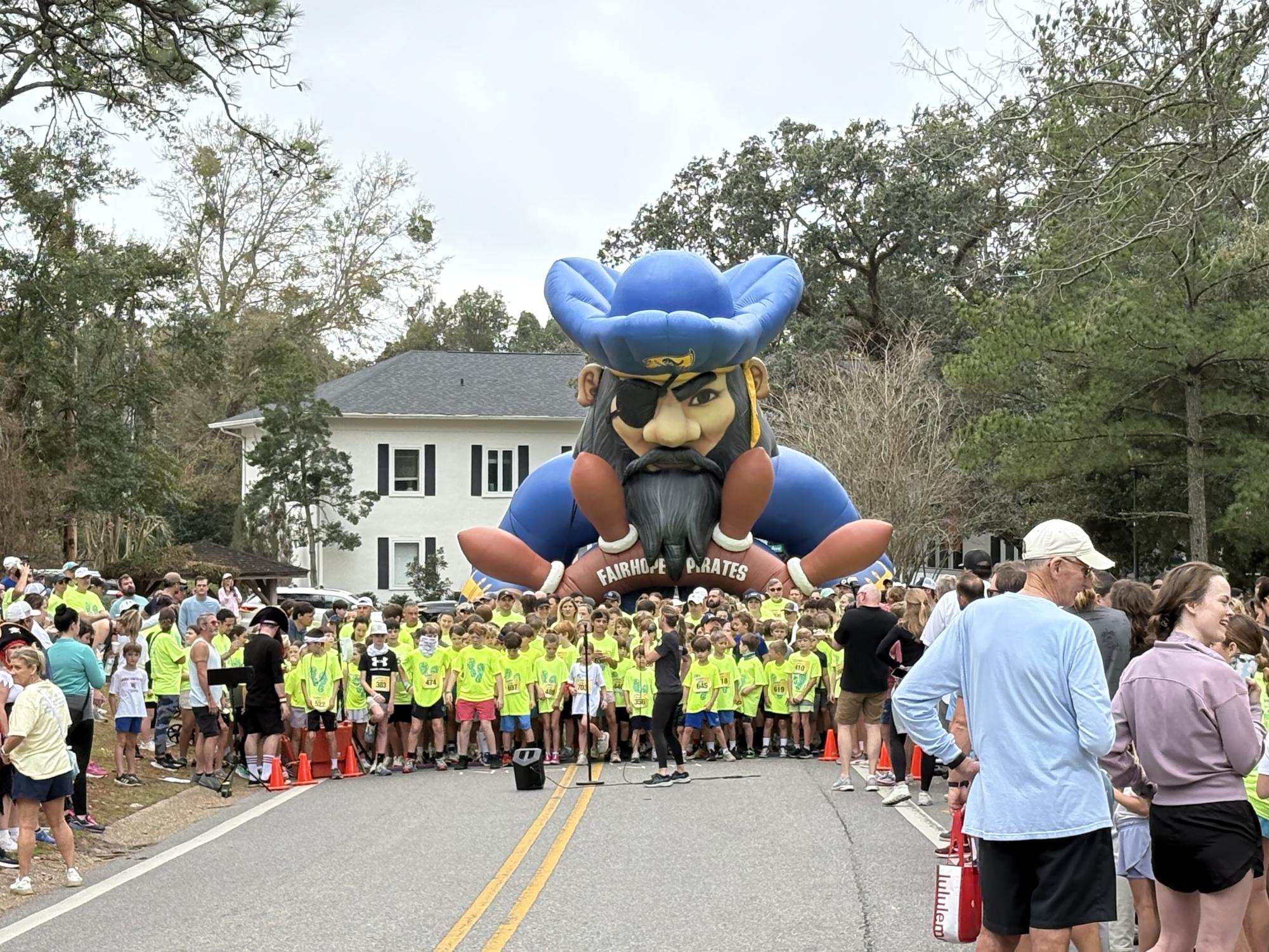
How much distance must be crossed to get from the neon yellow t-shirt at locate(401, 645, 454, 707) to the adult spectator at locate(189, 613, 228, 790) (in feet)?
6.26

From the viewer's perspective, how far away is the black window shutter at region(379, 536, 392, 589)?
149 feet

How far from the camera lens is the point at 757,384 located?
75.2 feet

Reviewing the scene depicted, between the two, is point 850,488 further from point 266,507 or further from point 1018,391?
point 266,507

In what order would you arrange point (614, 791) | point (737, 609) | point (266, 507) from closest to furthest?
point (614, 791) → point (737, 609) → point (266, 507)

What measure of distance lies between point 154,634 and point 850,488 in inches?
973

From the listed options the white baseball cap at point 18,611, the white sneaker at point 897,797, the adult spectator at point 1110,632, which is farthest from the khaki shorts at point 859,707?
the white baseball cap at point 18,611

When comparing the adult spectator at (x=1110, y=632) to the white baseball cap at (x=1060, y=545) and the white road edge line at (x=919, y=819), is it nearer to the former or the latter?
the white road edge line at (x=919, y=819)

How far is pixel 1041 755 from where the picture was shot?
4992 millimetres

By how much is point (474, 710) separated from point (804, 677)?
342 centimetres

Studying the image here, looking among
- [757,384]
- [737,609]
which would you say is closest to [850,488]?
[757,384]

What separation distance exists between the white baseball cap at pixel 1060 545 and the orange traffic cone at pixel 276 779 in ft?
33.8

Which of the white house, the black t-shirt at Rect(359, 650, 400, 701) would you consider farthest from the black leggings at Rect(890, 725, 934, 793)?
the white house

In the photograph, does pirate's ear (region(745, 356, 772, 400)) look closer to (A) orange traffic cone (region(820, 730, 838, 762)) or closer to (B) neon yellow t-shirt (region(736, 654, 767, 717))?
(B) neon yellow t-shirt (region(736, 654, 767, 717))

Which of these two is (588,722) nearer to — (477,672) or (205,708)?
(477,672)
